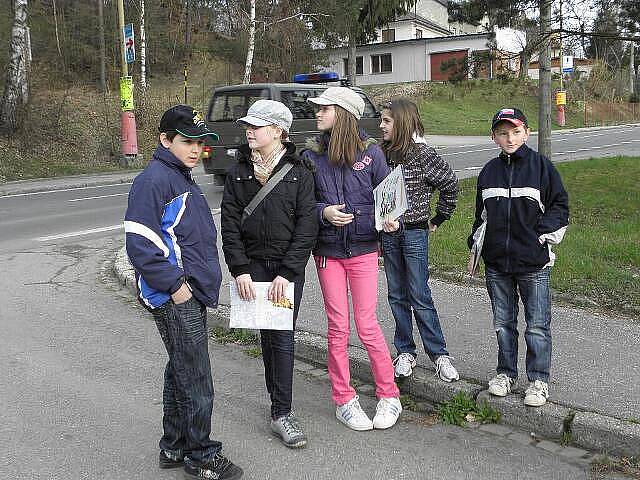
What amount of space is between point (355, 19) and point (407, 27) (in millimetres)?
24332

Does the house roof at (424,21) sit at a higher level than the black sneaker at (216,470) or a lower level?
higher

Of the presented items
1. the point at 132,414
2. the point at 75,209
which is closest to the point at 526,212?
the point at 132,414

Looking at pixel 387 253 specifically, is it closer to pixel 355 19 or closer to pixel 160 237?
pixel 160 237

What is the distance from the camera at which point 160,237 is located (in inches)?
134

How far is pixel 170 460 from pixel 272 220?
1379 mm

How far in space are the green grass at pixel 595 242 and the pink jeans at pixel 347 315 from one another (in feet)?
9.26

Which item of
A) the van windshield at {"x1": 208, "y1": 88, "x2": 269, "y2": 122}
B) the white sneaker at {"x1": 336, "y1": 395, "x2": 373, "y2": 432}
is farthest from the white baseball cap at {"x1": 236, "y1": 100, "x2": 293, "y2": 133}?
the van windshield at {"x1": 208, "y1": 88, "x2": 269, "y2": 122}

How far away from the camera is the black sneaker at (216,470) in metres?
3.62

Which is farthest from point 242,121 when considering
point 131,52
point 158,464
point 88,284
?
point 131,52

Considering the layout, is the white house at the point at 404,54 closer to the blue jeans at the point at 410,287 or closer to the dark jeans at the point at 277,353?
the blue jeans at the point at 410,287

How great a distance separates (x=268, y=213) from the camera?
3.88 meters

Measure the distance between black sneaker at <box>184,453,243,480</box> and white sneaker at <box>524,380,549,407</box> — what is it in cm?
174

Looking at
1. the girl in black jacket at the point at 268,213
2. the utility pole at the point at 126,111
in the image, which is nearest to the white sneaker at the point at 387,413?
the girl in black jacket at the point at 268,213

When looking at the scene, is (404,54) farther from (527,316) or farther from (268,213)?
(268,213)
